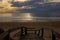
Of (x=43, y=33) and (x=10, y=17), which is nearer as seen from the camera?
(x=43, y=33)

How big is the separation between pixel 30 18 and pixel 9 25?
0.29 metres

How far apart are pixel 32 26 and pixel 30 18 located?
0.36 ft

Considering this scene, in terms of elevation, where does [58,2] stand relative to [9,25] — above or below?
above

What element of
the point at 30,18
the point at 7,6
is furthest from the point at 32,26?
the point at 7,6

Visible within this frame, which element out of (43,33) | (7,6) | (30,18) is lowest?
(43,33)

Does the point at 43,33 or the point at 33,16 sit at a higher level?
the point at 33,16

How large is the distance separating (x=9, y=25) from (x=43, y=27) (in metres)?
0.45

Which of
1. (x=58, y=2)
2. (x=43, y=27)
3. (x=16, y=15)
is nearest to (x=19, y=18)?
(x=16, y=15)

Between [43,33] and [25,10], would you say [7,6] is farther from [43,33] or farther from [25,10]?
[43,33]

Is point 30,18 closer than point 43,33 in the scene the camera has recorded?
No

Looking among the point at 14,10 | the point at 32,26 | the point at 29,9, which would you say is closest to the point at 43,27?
the point at 32,26

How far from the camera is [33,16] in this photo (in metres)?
2.14

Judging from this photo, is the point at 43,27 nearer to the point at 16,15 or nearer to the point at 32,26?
the point at 32,26

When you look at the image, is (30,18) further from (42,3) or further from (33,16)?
(42,3)
